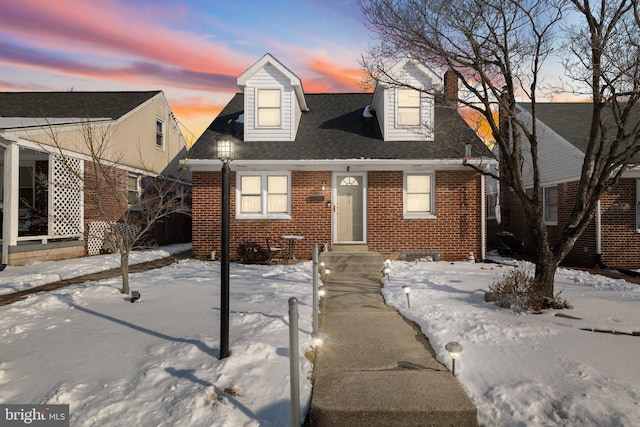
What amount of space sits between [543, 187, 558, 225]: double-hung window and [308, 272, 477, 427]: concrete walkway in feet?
36.4

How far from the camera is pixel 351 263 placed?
9.72m

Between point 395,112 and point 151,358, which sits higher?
point 395,112

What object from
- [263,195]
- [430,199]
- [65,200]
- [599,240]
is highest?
[263,195]

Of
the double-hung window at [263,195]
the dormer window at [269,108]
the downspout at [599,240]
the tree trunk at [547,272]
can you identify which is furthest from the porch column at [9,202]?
the downspout at [599,240]

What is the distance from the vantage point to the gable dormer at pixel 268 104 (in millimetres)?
11734

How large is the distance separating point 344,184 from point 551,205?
878 centimetres

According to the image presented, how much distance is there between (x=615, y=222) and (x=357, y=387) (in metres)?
12.3

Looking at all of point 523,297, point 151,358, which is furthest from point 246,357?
point 523,297

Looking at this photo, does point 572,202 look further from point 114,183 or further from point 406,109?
point 114,183

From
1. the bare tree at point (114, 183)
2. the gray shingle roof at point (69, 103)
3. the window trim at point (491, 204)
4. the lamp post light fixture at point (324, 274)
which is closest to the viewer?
the lamp post light fixture at point (324, 274)

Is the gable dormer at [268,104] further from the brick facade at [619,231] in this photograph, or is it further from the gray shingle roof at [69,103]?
the brick facade at [619,231]

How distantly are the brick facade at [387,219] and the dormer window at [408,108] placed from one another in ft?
6.60

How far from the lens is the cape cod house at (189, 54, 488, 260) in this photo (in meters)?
11.2

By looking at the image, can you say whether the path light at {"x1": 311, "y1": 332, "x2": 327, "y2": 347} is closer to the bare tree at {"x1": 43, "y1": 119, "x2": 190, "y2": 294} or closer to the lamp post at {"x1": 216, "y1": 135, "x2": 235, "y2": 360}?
the lamp post at {"x1": 216, "y1": 135, "x2": 235, "y2": 360}
